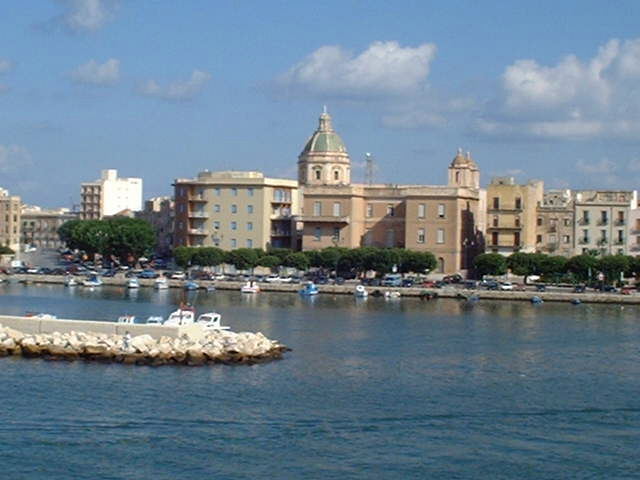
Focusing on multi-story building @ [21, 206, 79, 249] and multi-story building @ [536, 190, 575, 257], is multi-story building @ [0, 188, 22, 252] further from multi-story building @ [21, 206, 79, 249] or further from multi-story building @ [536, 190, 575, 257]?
multi-story building @ [536, 190, 575, 257]

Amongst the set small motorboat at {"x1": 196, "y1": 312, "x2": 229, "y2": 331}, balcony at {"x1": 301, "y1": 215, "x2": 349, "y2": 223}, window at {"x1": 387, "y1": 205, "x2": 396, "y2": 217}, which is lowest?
small motorboat at {"x1": 196, "y1": 312, "x2": 229, "y2": 331}

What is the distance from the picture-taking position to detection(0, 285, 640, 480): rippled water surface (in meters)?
21.9

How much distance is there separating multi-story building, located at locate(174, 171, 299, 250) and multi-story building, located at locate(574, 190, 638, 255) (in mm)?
15184

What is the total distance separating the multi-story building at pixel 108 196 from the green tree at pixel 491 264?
5528cm

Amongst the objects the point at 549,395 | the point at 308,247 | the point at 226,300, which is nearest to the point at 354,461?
the point at 549,395

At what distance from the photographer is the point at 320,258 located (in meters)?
67.7

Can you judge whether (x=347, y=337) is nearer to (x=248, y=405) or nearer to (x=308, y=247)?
(x=248, y=405)

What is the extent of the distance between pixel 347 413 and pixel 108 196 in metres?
94.9

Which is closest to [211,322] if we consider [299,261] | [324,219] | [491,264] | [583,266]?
[491,264]

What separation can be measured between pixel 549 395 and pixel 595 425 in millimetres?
3376

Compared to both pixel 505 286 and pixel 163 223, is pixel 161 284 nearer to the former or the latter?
pixel 505 286

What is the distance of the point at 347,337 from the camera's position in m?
39.8

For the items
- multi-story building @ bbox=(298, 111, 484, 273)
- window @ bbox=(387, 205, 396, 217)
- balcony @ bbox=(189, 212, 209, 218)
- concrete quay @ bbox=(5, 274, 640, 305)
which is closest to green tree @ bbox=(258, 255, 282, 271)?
multi-story building @ bbox=(298, 111, 484, 273)

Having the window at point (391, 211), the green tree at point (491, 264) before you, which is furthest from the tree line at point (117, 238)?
the green tree at point (491, 264)
